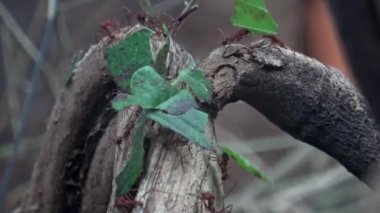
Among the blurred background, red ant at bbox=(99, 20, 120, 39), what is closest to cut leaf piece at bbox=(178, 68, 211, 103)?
red ant at bbox=(99, 20, 120, 39)

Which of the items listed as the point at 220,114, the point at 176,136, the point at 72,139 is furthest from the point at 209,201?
the point at 220,114

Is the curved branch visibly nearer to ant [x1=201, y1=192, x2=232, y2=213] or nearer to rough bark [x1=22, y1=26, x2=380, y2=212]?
rough bark [x1=22, y1=26, x2=380, y2=212]

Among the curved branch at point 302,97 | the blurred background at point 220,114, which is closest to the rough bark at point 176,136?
the curved branch at point 302,97

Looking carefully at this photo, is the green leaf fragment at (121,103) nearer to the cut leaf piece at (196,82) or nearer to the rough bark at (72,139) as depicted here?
the cut leaf piece at (196,82)

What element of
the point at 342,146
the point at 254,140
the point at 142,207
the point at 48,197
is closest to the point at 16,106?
the point at 254,140

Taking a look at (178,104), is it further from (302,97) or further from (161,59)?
(302,97)

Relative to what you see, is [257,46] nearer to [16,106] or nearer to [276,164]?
[16,106]

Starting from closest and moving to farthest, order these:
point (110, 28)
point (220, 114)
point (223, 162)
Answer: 1. point (223, 162)
2. point (110, 28)
3. point (220, 114)

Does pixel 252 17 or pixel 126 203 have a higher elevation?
pixel 252 17
